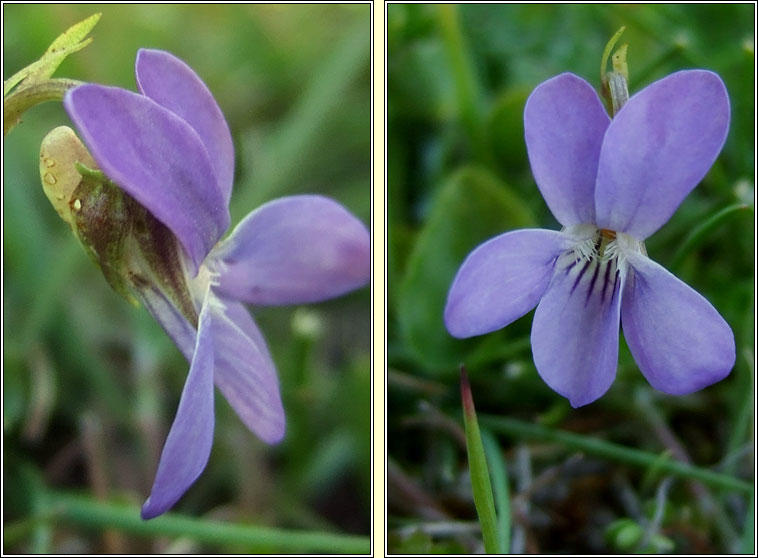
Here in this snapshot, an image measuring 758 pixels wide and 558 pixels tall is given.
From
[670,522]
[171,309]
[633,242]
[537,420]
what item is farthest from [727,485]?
[171,309]

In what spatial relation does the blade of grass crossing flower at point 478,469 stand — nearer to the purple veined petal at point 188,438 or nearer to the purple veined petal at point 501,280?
the purple veined petal at point 501,280

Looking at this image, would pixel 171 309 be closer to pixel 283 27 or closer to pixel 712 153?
pixel 712 153

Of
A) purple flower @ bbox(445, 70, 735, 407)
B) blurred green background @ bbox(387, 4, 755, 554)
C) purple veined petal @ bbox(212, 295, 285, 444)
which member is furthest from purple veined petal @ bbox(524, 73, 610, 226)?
purple veined petal @ bbox(212, 295, 285, 444)

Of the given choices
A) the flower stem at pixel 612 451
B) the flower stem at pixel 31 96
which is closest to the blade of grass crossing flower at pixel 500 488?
the flower stem at pixel 612 451

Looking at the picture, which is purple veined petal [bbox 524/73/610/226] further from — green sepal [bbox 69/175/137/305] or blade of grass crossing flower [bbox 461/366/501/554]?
green sepal [bbox 69/175/137/305]

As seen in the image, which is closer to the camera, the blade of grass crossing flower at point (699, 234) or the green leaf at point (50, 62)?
the green leaf at point (50, 62)

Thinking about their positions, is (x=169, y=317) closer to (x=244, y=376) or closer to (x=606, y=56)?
(x=244, y=376)
